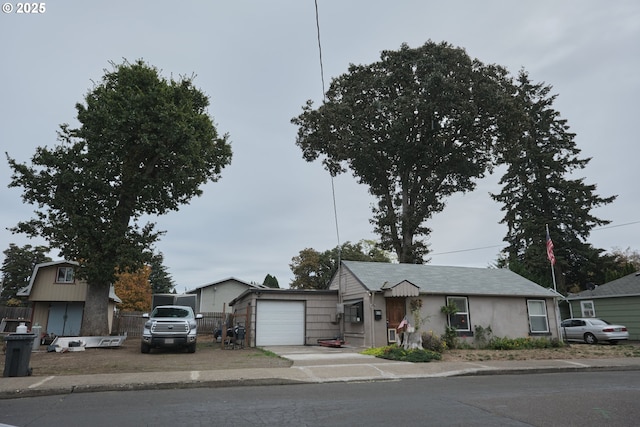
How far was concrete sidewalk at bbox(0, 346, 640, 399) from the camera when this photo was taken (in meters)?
8.51

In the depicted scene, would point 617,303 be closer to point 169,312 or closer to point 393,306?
point 393,306

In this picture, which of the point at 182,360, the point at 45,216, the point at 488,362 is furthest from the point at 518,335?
the point at 45,216

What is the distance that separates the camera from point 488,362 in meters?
13.1

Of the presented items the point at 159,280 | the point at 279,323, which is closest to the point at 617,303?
the point at 279,323

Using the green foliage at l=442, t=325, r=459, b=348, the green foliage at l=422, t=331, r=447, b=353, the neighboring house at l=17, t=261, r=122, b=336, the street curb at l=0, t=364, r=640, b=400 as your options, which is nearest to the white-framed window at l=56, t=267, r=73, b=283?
the neighboring house at l=17, t=261, r=122, b=336

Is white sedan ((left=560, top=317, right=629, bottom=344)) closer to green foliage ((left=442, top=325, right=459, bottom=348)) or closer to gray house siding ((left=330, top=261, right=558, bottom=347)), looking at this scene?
gray house siding ((left=330, top=261, right=558, bottom=347))

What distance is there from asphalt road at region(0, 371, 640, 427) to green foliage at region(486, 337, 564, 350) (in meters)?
8.30

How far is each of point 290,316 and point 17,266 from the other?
47112mm

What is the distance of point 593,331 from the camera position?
70.8 ft

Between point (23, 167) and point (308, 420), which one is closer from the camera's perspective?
point (308, 420)

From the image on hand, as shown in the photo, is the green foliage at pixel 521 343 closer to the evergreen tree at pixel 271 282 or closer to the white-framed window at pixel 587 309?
the white-framed window at pixel 587 309

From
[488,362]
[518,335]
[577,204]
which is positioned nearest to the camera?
[488,362]

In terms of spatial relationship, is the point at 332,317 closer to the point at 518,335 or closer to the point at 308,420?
the point at 518,335

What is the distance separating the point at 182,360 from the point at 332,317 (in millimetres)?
9002
